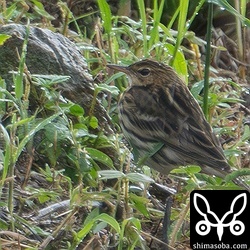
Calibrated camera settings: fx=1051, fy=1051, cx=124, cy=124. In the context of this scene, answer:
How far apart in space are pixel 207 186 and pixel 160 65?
161 cm

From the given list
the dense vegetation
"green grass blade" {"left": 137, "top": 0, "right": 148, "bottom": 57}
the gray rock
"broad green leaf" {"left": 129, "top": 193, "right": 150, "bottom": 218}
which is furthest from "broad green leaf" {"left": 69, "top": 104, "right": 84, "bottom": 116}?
"green grass blade" {"left": 137, "top": 0, "right": 148, "bottom": 57}

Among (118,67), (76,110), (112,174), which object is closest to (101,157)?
(76,110)

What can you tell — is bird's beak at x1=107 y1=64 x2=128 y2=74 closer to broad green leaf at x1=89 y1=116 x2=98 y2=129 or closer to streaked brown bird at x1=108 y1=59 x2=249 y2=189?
streaked brown bird at x1=108 y1=59 x2=249 y2=189

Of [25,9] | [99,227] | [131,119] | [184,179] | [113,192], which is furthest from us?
[25,9]

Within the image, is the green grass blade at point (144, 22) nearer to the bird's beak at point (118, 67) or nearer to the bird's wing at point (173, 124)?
the bird's beak at point (118, 67)

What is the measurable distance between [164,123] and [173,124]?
51 mm

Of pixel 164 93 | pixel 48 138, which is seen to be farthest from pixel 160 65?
pixel 48 138

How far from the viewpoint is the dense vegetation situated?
4.73 meters

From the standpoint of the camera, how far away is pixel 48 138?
5250 mm

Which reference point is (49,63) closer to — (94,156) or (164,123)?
(164,123)

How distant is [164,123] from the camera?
5.78 m

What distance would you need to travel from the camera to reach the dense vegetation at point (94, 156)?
473 cm

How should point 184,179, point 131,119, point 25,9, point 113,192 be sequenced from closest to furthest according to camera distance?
point 113,192
point 184,179
point 131,119
point 25,9

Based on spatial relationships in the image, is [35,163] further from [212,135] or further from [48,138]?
[212,135]
